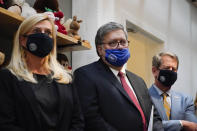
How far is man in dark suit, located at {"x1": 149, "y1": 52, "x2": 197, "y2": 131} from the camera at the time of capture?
303 centimetres

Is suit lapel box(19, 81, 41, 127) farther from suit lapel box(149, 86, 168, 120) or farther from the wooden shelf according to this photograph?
suit lapel box(149, 86, 168, 120)

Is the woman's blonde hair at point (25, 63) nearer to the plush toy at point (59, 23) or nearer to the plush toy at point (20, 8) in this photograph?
the plush toy at point (20, 8)

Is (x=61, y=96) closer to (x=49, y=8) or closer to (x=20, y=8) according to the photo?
(x=20, y=8)

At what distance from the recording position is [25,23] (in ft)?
7.11

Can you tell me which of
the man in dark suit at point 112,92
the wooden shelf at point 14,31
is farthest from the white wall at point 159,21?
the man in dark suit at point 112,92

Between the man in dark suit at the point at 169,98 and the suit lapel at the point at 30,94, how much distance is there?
138 cm

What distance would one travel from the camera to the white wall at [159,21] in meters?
3.32

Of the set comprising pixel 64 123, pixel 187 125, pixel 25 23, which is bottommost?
pixel 187 125

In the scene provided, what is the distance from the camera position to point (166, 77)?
3.16 meters

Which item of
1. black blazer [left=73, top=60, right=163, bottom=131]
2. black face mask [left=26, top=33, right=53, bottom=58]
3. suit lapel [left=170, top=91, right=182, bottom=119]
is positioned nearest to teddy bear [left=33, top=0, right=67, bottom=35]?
black blazer [left=73, top=60, right=163, bottom=131]

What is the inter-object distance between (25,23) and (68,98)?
21.6 inches

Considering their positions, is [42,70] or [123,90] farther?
[123,90]

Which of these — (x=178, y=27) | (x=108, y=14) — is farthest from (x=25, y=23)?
(x=178, y=27)

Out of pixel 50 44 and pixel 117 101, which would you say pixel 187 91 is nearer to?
pixel 117 101
